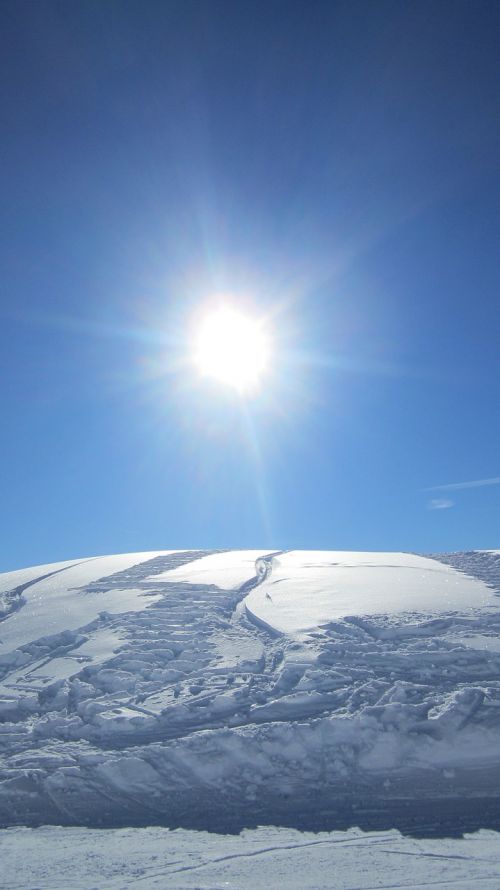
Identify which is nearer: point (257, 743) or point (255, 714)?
point (257, 743)

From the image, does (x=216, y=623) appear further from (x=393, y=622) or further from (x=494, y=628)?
(x=494, y=628)

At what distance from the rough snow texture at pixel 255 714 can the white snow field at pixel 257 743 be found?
0.02m

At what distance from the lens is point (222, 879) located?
11.4 ft

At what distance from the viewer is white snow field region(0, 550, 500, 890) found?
3.74 m

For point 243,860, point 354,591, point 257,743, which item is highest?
point 354,591

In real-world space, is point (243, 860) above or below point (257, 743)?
below

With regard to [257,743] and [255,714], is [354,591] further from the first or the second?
[257,743]

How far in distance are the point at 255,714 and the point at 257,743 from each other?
362 millimetres

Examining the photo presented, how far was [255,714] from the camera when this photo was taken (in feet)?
17.3

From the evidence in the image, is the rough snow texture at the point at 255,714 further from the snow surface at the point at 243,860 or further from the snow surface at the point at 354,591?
the snow surface at the point at 243,860

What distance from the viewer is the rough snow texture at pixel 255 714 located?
4.45 meters

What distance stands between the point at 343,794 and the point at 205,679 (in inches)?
75.9

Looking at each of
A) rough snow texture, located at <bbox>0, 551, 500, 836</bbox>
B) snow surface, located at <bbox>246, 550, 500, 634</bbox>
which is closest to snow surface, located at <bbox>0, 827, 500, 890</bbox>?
rough snow texture, located at <bbox>0, 551, 500, 836</bbox>

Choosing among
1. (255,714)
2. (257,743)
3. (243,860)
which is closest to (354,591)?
(255,714)
